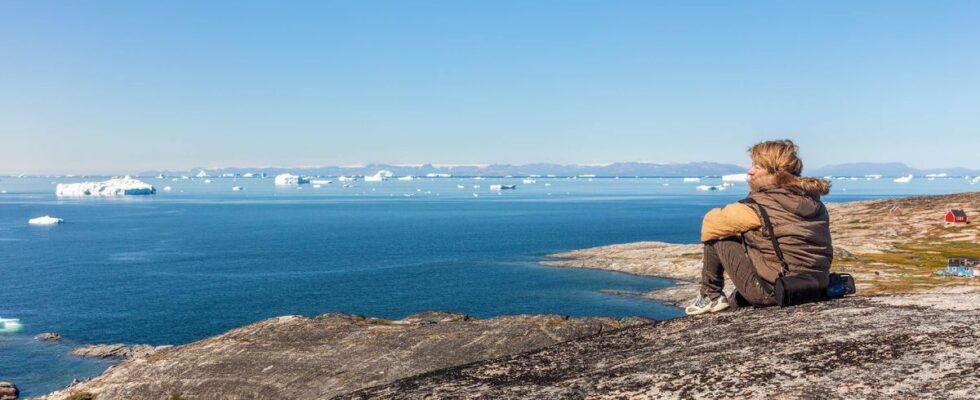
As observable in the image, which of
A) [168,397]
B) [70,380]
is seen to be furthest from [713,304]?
[70,380]

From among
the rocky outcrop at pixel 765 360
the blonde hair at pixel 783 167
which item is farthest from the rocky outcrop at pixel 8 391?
the blonde hair at pixel 783 167

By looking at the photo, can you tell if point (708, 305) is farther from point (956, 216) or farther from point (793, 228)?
→ point (956, 216)

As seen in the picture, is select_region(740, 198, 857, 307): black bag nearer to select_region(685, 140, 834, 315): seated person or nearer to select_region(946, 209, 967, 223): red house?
select_region(685, 140, 834, 315): seated person

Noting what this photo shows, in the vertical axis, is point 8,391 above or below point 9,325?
above

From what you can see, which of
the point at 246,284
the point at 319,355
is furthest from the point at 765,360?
the point at 246,284

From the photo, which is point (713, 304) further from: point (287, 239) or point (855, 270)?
point (287, 239)

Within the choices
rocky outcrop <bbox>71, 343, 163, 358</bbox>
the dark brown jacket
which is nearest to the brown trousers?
the dark brown jacket
